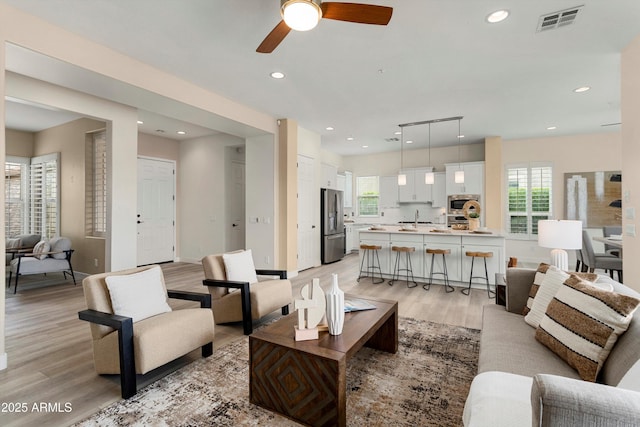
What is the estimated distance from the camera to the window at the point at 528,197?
23.4 ft

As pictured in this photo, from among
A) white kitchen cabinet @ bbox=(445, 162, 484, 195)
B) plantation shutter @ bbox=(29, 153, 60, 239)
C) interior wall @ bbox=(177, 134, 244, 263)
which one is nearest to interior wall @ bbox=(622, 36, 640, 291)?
white kitchen cabinet @ bbox=(445, 162, 484, 195)

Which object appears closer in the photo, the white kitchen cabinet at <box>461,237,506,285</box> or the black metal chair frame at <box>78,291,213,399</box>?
the black metal chair frame at <box>78,291,213,399</box>

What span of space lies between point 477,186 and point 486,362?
643 centimetres

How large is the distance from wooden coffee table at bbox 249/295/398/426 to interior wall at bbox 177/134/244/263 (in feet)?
17.3

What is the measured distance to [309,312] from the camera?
Answer: 1.98 metres

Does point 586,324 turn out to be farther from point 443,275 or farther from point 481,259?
point 443,275

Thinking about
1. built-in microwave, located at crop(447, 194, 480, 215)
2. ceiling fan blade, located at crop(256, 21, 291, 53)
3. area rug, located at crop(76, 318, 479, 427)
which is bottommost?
area rug, located at crop(76, 318, 479, 427)

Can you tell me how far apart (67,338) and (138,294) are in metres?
1.37

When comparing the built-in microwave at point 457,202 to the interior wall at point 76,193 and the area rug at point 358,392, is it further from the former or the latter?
the interior wall at point 76,193

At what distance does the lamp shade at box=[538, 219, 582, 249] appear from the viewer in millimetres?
2645

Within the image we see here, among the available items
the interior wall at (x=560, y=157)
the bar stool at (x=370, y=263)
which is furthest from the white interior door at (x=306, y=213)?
the interior wall at (x=560, y=157)

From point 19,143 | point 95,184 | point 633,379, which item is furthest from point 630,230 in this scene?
point 19,143

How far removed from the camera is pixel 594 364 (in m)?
1.45

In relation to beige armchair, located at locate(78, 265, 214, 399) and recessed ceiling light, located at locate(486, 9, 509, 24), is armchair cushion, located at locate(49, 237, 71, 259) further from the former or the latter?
recessed ceiling light, located at locate(486, 9, 509, 24)
